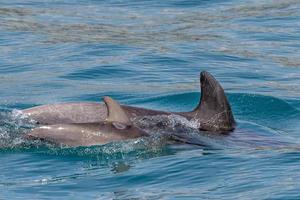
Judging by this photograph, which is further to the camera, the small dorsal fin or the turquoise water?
the small dorsal fin

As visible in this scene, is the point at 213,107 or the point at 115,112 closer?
the point at 115,112

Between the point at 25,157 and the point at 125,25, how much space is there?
9.34m

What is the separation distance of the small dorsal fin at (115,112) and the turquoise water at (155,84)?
28 cm

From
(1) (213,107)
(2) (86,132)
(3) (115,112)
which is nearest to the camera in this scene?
(2) (86,132)

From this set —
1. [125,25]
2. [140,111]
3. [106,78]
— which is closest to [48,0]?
[125,25]

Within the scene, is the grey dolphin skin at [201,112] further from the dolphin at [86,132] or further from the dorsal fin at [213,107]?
the dolphin at [86,132]

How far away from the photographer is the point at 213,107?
13.3m

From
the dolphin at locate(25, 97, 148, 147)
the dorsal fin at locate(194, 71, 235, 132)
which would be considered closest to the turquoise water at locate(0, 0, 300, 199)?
the dolphin at locate(25, 97, 148, 147)

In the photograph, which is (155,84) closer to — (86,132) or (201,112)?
(201,112)

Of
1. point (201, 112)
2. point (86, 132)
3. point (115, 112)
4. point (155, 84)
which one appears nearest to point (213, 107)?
point (201, 112)

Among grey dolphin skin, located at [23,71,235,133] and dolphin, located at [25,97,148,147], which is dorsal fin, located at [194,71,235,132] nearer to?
grey dolphin skin, located at [23,71,235,133]

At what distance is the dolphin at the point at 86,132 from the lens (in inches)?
456

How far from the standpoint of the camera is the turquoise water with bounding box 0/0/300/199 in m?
10.9

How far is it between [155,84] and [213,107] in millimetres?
3523
